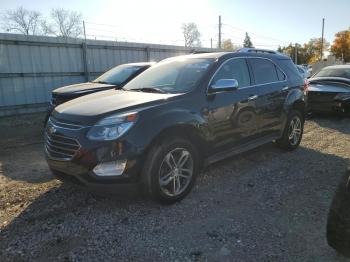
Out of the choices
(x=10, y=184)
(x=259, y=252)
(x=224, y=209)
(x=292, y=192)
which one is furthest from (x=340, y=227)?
(x=10, y=184)

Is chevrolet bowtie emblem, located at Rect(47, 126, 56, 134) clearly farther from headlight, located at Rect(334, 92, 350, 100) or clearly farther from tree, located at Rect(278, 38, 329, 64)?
tree, located at Rect(278, 38, 329, 64)

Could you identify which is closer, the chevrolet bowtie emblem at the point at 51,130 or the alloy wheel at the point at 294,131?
the chevrolet bowtie emblem at the point at 51,130

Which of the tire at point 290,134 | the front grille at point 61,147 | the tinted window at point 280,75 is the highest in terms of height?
the tinted window at point 280,75

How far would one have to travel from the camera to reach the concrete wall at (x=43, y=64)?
10.9m

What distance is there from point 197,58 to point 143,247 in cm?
291

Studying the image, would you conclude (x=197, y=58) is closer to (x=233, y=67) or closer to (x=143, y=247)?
(x=233, y=67)

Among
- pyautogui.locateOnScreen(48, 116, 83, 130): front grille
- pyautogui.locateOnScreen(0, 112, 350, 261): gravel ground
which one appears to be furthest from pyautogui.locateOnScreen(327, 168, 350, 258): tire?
pyautogui.locateOnScreen(48, 116, 83, 130): front grille

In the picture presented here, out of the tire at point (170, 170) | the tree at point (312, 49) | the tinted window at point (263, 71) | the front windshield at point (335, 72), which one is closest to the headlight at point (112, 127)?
the tire at point (170, 170)

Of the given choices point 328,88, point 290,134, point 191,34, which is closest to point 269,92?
point 290,134

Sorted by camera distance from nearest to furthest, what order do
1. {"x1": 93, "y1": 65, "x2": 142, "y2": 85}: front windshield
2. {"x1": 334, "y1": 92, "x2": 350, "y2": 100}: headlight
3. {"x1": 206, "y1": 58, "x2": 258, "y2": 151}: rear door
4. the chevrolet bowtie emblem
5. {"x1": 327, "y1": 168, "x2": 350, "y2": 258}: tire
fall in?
{"x1": 327, "y1": 168, "x2": 350, "y2": 258}: tire → the chevrolet bowtie emblem → {"x1": 206, "y1": 58, "x2": 258, "y2": 151}: rear door → {"x1": 93, "y1": 65, "x2": 142, "y2": 85}: front windshield → {"x1": 334, "y1": 92, "x2": 350, "y2": 100}: headlight

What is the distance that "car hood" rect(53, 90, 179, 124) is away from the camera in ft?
12.2

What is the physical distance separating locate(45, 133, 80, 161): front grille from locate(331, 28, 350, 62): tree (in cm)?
7309

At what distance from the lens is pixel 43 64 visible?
11.7 metres

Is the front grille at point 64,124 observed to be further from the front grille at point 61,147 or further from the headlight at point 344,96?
the headlight at point 344,96
